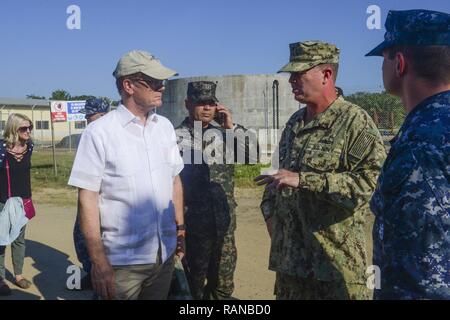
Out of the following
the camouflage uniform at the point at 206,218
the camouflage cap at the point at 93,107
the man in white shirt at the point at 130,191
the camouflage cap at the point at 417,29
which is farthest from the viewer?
the camouflage cap at the point at 93,107

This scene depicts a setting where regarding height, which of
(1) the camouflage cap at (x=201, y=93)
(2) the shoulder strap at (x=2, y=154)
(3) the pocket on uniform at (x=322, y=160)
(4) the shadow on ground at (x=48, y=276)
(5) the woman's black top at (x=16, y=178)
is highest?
(1) the camouflage cap at (x=201, y=93)

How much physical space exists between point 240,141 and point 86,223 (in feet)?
6.51

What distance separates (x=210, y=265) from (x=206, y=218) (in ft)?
1.44

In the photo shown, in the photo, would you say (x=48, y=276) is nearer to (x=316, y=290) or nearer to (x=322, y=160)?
(x=316, y=290)

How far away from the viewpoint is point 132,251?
2.67 meters

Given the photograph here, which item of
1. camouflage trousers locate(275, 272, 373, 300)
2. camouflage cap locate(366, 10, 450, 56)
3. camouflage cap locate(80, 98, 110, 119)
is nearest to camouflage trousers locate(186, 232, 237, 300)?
camouflage trousers locate(275, 272, 373, 300)

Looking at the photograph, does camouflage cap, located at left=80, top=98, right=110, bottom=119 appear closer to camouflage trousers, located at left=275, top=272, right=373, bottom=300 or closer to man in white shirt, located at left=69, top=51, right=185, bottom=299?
man in white shirt, located at left=69, top=51, right=185, bottom=299

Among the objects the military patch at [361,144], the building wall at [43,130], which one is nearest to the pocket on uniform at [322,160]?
the military patch at [361,144]

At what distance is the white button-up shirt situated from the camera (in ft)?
8.45

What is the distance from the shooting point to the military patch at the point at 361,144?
108 inches

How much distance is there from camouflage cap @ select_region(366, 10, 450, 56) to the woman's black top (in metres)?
4.24

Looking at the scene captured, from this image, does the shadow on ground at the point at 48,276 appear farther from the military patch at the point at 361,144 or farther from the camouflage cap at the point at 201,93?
the military patch at the point at 361,144
